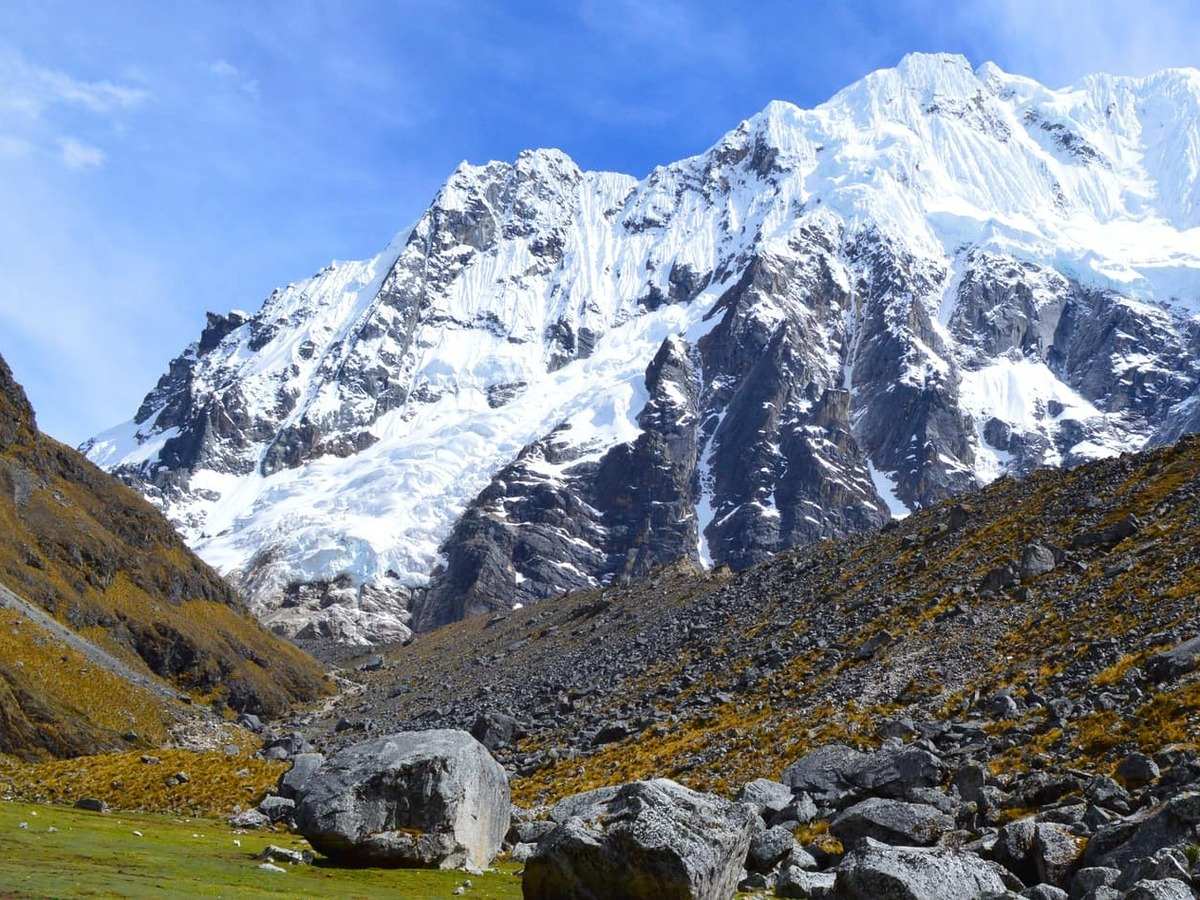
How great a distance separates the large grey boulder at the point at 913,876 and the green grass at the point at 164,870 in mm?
8252

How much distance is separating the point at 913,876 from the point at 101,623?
95.6 metres

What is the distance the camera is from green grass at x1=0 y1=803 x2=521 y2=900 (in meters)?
23.4

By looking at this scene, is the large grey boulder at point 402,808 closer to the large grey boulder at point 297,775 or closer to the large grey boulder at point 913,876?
the large grey boulder at point 913,876

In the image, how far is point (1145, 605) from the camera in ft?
155

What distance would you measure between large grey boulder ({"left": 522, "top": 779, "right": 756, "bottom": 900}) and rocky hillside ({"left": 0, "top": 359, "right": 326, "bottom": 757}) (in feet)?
160

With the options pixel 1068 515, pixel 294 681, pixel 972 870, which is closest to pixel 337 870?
pixel 972 870

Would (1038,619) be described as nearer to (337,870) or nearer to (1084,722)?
(1084,722)

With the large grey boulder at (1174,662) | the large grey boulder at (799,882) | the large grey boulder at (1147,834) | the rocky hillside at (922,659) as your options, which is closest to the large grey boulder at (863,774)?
the rocky hillside at (922,659)

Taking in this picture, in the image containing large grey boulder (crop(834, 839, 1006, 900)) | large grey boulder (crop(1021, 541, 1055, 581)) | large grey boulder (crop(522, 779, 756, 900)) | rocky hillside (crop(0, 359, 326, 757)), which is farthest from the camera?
rocky hillside (crop(0, 359, 326, 757))

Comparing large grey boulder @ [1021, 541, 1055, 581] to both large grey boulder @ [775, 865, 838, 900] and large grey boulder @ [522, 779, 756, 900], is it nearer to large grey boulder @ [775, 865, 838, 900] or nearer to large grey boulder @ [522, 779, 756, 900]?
large grey boulder @ [775, 865, 838, 900]

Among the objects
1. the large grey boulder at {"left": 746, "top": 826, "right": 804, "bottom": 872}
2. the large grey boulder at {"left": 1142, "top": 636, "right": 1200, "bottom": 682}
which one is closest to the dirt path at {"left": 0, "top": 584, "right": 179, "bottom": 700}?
the large grey boulder at {"left": 746, "top": 826, "right": 804, "bottom": 872}

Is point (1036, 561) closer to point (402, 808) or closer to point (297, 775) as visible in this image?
point (297, 775)

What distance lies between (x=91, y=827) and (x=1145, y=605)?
133 feet

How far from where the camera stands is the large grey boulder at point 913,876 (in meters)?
22.3
